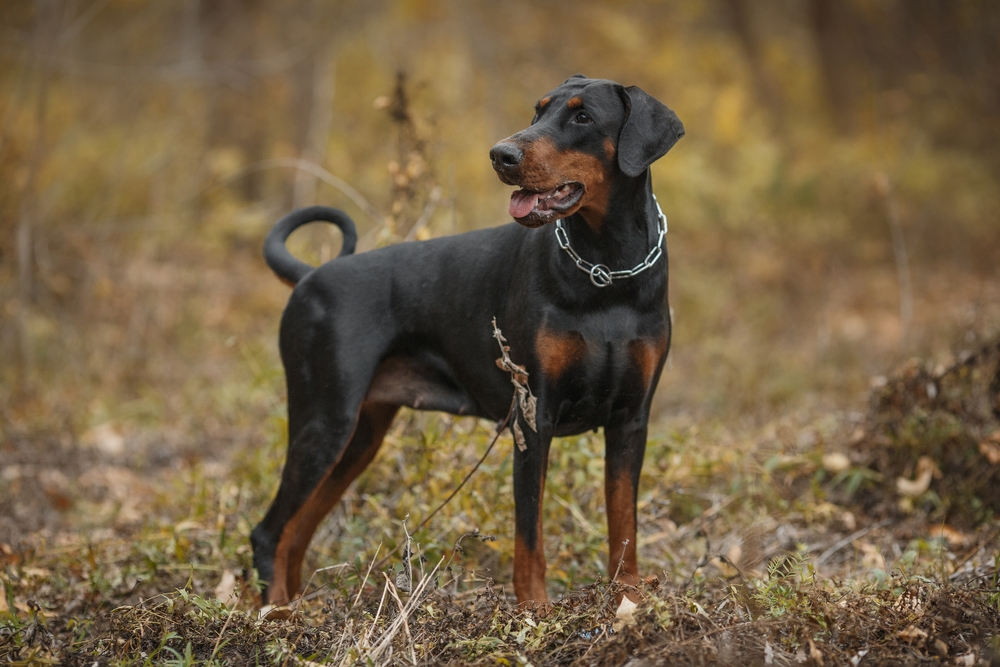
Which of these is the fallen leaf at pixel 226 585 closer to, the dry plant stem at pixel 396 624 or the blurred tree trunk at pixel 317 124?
the dry plant stem at pixel 396 624

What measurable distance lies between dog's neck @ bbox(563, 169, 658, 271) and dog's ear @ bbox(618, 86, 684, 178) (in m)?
0.11

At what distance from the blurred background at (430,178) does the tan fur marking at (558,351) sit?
448 millimetres

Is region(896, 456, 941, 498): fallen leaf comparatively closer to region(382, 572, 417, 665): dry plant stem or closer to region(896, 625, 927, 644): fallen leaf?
region(896, 625, 927, 644): fallen leaf

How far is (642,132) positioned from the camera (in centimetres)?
320

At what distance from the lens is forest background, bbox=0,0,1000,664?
607 cm

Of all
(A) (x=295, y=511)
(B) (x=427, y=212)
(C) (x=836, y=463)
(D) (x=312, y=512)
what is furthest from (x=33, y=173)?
(C) (x=836, y=463)

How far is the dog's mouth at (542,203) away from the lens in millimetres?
3051

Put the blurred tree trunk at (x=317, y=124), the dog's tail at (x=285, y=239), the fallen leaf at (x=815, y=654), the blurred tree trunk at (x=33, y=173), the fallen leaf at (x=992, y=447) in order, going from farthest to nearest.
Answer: the blurred tree trunk at (x=317, y=124) → the blurred tree trunk at (x=33, y=173) → the fallen leaf at (x=992, y=447) → the dog's tail at (x=285, y=239) → the fallen leaf at (x=815, y=654)

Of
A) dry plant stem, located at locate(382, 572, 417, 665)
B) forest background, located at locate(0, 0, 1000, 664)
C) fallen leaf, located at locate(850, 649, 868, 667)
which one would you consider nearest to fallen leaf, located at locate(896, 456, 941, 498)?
forest background, located at locate(0, 0, 1000, 664)

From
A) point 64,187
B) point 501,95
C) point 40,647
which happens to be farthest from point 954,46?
point 40,647

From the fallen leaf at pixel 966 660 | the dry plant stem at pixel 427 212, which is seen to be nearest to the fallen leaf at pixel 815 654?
the fallen leaf at pixel 966 660

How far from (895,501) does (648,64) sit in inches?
363

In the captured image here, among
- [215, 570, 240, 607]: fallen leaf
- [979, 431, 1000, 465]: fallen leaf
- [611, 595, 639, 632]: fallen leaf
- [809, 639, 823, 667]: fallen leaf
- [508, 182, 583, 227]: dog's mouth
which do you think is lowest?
[215, 570, 240, 607]: fallen leaf

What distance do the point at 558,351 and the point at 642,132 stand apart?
81cm
